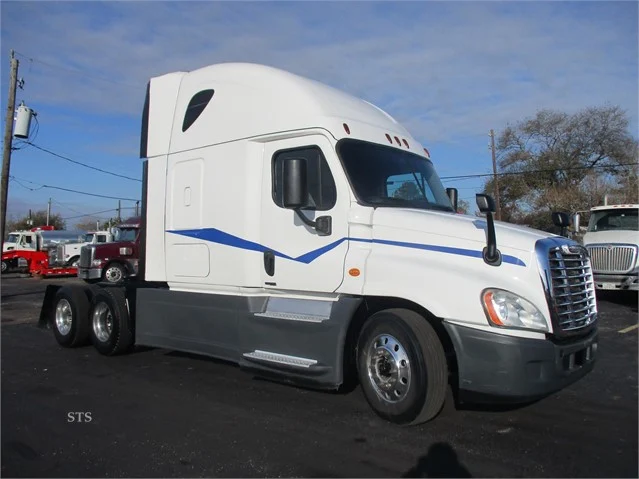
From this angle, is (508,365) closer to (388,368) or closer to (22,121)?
(388,368)

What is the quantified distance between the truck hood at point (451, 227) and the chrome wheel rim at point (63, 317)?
5.80 metres

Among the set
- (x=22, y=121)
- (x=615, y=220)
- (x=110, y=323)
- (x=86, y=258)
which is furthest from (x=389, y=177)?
(x=22, y=121)

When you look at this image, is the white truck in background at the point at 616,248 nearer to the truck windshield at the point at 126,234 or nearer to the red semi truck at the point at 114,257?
the red semi truck at the point at 114,257

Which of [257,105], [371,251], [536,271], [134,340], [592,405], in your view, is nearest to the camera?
[536,271]

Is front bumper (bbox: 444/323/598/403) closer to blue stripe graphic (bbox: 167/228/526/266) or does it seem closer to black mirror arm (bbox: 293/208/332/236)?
blue stripe graphic (bbox: 167/228/526/266)

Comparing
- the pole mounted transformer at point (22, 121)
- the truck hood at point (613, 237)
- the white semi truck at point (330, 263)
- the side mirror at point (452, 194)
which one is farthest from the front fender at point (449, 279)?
the pole mounted transformer at point (22, 121)

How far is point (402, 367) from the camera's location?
4.70 meters

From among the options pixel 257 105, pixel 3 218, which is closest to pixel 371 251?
pixel 257 105

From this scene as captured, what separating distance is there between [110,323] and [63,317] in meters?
1.40

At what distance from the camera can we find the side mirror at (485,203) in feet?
14.7

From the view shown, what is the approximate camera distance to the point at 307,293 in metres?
5.67

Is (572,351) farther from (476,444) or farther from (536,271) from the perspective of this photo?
(476,444)

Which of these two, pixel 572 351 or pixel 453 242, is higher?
pixel 453 242

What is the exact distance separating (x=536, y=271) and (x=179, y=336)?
4272mm
